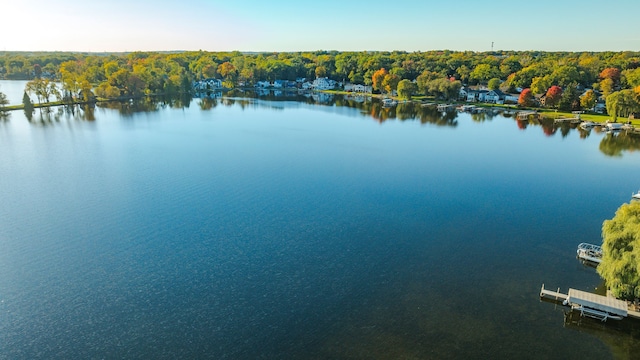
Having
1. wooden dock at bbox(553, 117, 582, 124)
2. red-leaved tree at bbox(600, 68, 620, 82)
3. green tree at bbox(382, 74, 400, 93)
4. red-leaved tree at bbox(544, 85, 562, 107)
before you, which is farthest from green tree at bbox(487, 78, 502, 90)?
wooden dock at bbox(553, 117, 582, 124)

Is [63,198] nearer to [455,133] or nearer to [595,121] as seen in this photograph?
[455,133]

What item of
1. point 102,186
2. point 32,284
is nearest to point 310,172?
point 102,186

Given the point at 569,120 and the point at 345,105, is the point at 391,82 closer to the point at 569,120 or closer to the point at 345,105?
the point at 345,105

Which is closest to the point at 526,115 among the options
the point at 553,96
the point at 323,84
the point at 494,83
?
the point at 553,96

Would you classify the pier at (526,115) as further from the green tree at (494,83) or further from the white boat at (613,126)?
the green tree at (494,83)

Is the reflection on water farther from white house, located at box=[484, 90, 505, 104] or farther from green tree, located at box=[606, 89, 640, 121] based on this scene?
white house, located at box=[484, 90, 505, 104]

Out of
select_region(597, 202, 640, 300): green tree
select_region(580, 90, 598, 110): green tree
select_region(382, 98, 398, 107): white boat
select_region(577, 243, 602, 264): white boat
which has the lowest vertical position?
select_region(577, 243, 602, 264): white boat
